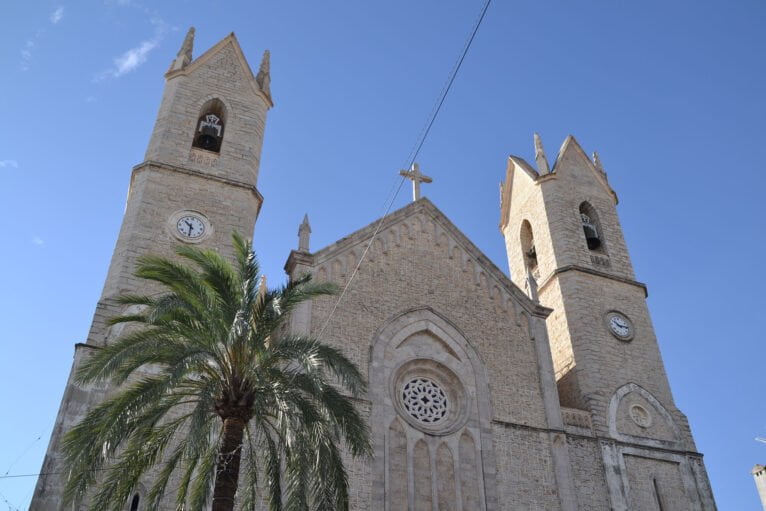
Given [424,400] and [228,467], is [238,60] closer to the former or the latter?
[424,400]

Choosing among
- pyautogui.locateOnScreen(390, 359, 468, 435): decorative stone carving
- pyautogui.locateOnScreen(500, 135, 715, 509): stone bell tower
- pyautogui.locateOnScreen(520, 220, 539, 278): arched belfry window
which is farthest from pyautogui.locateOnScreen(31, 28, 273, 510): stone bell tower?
pyautogui.locateOnScreen(520, 220, 539, 278): arched belfry window

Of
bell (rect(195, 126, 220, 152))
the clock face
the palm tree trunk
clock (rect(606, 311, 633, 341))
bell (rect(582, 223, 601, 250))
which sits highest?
bell (rect(195, 126, 220, 152))

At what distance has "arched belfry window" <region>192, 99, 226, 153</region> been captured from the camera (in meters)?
24.4

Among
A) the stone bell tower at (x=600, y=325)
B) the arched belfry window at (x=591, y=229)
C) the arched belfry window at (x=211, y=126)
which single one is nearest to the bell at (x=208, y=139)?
the arched belfry window at (x=211, y=126)

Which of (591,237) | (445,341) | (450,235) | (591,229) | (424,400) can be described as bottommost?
(424,400)

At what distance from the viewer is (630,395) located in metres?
22.2

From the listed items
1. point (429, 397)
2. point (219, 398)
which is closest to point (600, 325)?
point (429, 397)

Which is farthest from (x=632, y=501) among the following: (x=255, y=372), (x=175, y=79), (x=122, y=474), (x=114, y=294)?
(x=175, y=79)

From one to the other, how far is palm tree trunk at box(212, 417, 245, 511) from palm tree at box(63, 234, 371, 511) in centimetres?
2

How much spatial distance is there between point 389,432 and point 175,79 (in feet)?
47.4

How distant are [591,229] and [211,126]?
46.1 feet

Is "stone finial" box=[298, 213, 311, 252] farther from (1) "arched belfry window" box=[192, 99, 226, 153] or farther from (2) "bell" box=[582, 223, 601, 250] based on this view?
(2) "bell" box=[582, 223, 601, 250]

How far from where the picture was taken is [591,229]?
90.0ft

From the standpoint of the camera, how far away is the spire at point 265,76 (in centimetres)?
2684
